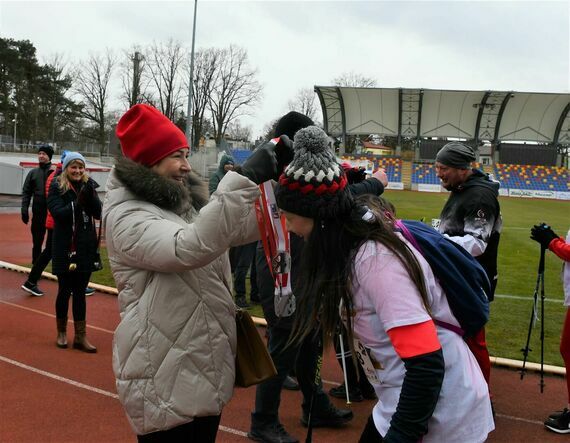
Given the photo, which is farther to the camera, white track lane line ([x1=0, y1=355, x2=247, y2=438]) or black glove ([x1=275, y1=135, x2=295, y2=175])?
white track lane line ([x1=0, y1=355, x2=247, y2=438])

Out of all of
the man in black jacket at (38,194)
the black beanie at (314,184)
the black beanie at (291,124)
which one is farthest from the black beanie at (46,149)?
the black beanie at (314,184)

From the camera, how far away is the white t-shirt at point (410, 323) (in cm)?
152

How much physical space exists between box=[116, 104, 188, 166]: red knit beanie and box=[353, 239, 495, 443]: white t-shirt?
107 centimetres

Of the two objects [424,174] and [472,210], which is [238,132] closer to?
[424,174]

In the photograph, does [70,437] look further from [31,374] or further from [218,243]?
[218,243]

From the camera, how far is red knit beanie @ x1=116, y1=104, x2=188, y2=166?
222 centimetres

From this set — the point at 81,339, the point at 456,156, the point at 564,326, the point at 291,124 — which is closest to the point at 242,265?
the point at 81,339

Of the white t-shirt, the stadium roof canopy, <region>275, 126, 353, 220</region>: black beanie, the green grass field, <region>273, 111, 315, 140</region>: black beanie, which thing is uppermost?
the stadium roof canopy

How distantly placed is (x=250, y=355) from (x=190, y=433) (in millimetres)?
410

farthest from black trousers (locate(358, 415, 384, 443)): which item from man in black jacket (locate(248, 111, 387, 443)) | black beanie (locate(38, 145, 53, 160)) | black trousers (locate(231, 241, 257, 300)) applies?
black beanie (locate(38, 145, 53, 160))

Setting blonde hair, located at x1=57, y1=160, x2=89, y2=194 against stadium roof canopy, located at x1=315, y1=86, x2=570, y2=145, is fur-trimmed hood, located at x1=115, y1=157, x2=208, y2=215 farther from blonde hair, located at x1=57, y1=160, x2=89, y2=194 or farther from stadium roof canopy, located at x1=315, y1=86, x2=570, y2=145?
stadium roof canopy, located at x1=315, y1=86, x2=570, y2=145

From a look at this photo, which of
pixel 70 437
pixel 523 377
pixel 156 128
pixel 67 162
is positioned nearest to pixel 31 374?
pixel 70 437

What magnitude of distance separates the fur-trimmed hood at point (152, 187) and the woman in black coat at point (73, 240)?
350cm

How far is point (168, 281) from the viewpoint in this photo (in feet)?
6.84
